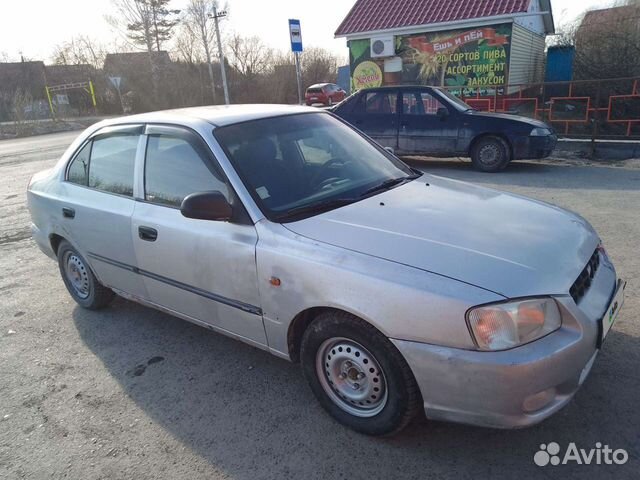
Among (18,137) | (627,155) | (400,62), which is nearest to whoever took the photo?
(627,155)

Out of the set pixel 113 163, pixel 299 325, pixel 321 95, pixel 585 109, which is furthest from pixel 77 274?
pixel 321 95

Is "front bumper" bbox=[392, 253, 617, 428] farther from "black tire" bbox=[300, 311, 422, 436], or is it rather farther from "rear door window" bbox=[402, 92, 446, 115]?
"rear door window" bbox=[402, 92, 446, 115]

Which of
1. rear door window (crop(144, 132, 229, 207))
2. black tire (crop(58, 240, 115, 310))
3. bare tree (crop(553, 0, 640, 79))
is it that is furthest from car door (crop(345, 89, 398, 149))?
bare tree (crop(553, 0, 640, 79))

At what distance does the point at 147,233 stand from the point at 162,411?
1164 mm

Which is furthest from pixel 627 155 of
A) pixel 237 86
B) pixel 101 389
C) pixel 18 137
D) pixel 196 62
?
pixel 196 62

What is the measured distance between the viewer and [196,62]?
4009 centimetres

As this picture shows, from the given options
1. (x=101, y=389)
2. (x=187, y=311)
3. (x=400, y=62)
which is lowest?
(x=101, y=389)

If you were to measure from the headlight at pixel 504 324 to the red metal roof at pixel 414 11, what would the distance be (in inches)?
632

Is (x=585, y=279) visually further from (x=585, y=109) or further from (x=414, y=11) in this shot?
(x=414, y=11)

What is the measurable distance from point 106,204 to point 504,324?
2923 millimetres

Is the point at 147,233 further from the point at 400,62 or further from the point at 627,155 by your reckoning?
the point at 400,62

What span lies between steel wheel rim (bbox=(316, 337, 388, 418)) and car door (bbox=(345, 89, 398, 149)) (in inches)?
309

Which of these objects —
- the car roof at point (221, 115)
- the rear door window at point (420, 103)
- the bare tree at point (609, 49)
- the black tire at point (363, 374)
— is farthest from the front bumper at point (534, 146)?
the bare tree at point (609, 49)

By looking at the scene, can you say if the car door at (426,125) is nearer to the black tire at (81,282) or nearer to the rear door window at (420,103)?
the rear door window at (420,103)
